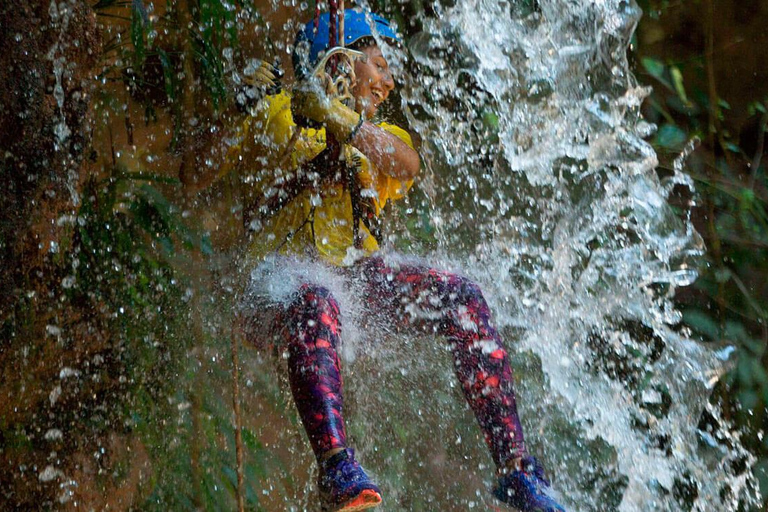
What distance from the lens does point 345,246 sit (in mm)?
1438

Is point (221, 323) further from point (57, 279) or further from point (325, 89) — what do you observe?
point (325, 89)

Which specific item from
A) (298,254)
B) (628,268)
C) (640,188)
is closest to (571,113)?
(640,188)

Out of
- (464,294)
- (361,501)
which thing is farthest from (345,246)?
(361,501)

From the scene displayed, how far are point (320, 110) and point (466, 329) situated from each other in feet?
1.43

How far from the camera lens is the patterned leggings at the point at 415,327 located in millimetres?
1219

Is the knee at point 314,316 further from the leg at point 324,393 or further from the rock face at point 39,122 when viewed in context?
the rock face at point 39,122

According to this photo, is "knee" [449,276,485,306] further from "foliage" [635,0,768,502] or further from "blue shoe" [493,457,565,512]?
"foliage" [635,0,768,502]

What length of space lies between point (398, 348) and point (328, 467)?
61 cm

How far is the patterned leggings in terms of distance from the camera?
122 centimetres

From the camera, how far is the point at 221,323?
1.98m

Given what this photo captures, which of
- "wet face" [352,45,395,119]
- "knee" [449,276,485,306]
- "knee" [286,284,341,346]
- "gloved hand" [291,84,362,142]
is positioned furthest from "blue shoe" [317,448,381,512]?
Answer: "wet face" [352,45,395,119]

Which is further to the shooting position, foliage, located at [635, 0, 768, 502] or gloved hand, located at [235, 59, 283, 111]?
foliage, located at [635, 0, 768, 502]

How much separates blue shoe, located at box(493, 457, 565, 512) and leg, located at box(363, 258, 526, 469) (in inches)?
0.8

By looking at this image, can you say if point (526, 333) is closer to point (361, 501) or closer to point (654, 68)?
point (361, 501)
